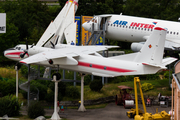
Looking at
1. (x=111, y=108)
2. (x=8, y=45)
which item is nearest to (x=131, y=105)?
(x=111, y=108)

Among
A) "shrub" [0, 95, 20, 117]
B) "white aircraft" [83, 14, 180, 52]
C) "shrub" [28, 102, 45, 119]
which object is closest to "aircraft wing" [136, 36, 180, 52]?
"white aircraft" [83, 14, 180, 52]

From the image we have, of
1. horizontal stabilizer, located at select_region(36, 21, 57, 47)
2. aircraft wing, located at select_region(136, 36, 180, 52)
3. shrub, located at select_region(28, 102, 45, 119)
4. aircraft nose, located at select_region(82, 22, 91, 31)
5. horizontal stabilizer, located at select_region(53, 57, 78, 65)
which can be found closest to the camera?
shrub, located at select_region(28, 102, 45, 119)

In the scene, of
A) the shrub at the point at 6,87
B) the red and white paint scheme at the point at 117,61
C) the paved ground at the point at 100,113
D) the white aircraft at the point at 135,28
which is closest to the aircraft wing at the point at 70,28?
the white aircraft at the point at 135,28

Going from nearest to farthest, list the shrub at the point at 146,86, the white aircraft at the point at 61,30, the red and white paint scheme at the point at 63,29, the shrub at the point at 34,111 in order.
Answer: the shrub at the point at 34,111, the shrub at the point at 146,86, the white aircraft at the point at 61,30, the red and white paint scheme at the point at 63,29

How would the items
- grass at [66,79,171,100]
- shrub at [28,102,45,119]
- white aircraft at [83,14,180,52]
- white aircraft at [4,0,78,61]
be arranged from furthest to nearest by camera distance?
white aircraft at [83,14,180,52]
white aircraft at [4,0,78,61]
grass at [66,79,171,100]
shrub at [28,102,45,119]

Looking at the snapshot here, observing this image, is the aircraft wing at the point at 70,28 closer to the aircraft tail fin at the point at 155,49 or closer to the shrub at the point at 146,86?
the shrub at the point at 146,86

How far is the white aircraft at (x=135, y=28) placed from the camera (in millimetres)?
42484

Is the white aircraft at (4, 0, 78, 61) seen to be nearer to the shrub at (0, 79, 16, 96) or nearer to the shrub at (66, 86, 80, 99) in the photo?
the shrub at (66, 86, 80, 99)

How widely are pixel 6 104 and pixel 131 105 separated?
1387cm

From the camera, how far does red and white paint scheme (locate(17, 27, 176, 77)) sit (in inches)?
1222

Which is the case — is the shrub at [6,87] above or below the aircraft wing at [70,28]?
below

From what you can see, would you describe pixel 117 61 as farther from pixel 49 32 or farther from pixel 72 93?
pixel 49 32

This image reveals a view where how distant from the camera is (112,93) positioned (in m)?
40.7

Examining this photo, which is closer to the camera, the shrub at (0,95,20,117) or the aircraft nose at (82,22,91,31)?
the shrub at (0,95,20,117)
